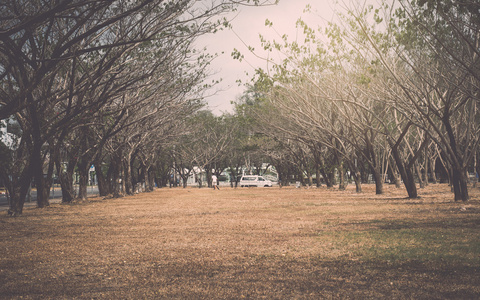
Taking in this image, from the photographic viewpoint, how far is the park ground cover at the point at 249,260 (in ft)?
17.8

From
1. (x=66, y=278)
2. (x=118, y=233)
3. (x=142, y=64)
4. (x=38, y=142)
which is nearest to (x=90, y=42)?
(x=142, y=64)

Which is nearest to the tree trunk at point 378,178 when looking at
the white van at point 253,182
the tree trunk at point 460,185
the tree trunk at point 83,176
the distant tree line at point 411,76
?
the distant tree line at point 411,76

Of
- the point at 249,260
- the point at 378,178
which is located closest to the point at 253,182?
the point at 378,178

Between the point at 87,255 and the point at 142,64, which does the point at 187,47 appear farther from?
the point at 87,255

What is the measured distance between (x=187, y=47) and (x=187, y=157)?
118ft

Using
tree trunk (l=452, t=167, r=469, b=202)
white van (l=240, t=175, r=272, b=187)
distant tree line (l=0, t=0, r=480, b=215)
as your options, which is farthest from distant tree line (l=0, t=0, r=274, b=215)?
white van (l=240, t=175, r=272, b=187)

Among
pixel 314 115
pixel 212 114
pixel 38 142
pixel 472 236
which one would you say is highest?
pixel 212 114

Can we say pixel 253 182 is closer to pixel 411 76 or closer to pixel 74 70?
pixel 411 76

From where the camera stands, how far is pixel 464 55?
17.4 meters

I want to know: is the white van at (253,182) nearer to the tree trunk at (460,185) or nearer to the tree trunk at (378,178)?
the tree trunk at (378,178)

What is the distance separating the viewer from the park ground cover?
214 inches

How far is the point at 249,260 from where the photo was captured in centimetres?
741

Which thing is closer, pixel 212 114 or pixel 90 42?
pixel 90 42

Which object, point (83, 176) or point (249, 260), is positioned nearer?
point (249, 260)
